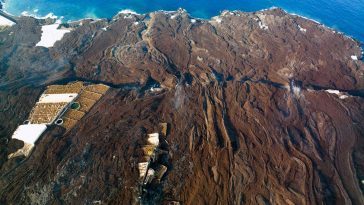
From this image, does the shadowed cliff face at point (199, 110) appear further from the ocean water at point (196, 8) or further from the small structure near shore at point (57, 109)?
the ocean water at point (196, 8)

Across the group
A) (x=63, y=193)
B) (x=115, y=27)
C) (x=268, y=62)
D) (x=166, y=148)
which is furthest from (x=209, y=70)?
(x=63, y=193)

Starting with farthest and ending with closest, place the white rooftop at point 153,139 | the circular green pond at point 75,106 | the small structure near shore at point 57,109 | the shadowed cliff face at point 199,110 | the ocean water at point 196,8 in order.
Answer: the ocean water at point 196,8, the circular green pond at point 75,106, the small structure near shore at point 57,109, the white rooftop at point 153,139, the shadowed cliff face at point 199,110

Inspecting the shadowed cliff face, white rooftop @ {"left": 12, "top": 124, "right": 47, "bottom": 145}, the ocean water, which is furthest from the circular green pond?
the ocean water

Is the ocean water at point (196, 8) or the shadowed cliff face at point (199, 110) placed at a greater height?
the ocean water at point (196, 8)

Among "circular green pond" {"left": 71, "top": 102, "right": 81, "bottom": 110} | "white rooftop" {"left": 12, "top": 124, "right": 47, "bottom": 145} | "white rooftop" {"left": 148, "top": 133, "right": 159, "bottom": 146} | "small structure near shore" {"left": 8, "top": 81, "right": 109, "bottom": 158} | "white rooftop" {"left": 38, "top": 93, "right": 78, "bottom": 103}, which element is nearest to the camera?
"white rooftop" {"left": 148, "top": 133, "right": 159, "bottom": 146}

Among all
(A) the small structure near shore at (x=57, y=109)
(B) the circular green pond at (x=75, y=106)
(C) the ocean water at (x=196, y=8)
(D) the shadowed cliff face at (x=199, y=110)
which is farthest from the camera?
(C) the ocean water at (x=196, y=8)

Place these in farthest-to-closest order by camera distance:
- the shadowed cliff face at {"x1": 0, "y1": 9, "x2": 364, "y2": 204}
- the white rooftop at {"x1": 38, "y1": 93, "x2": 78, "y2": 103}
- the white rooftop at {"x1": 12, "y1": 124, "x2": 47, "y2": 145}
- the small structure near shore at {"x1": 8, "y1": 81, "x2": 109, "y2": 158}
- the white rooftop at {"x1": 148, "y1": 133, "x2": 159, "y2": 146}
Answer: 1. the white rooftop at {"x1": 38, "y1": 93, "x2": 78, "y2": 103}
2. the small structure near shore at {"x1": 8, "y1": 81, "x2": 109, "y2": 158}
3. the white rooftop at {"x1": 12, "y1": 124, "x2": 47, "y2": 145}
4. the white rooftop at {"x1": 148, "y1": 133, "x2": 159, "y2": 146}
5. the shadowed cliff face at {"x1": 0, "y1": 9, "x2": 364, "y2": 204}

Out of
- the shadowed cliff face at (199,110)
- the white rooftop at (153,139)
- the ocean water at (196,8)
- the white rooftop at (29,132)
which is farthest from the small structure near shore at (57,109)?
the ocean water at (196,8)

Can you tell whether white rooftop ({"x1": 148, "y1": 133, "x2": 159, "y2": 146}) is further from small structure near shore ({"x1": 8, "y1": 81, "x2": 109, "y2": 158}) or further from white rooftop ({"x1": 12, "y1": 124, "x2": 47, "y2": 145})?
white rooftop ({"x1": 12, "y1": 124, "x2": 47, "y2": 145})
